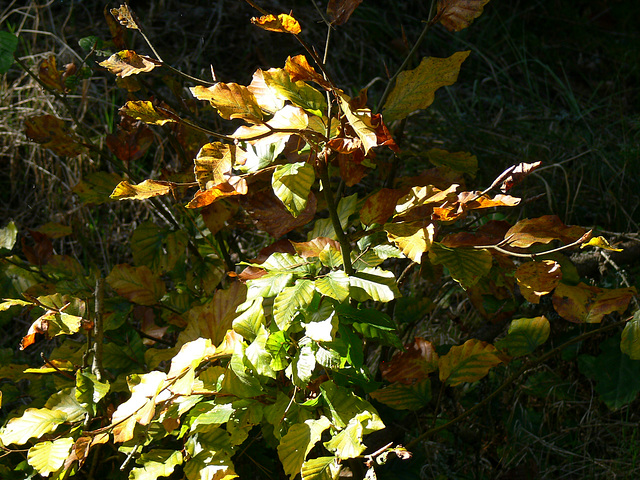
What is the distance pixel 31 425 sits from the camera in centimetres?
95

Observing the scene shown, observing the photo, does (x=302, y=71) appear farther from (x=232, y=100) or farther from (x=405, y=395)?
(x=405, y=395)

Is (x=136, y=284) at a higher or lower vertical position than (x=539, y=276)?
lower

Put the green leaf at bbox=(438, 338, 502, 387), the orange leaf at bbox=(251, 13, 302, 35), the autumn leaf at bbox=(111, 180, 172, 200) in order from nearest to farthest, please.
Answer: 1. the orange leaf at bbox=(251, 13, 302, 35)
2. the autumn leaf at bbox=(111, 180, 172, 200)
3. the green leaf at bbox=(438, 338, 502, 387)

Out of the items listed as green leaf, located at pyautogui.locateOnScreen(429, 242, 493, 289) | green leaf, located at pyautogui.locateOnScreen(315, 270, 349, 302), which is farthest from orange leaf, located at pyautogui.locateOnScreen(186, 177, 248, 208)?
green leaf, located at pyautogui.locateOnScreen(429, 242, 493, 289)

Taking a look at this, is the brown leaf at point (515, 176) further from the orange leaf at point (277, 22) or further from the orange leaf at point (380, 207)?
the orange leaf at point (277, 22)

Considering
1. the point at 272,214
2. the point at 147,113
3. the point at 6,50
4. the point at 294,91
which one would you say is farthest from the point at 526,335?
the point at 6,50

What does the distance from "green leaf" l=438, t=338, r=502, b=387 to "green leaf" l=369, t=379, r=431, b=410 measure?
0.06 meters

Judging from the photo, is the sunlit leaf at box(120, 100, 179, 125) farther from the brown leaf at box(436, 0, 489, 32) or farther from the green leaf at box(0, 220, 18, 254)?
Result: the green leaf at box(0, 220, 18, 254)

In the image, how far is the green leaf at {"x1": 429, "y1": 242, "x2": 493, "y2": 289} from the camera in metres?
0.81

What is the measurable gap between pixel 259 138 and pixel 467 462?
989 millimetres

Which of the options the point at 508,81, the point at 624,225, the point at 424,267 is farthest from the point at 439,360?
the point at 508,81

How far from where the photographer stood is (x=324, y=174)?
2.68ft

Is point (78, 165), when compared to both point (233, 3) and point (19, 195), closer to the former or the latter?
point (19, 195)

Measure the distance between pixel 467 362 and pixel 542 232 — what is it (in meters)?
0.32
